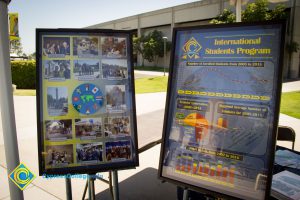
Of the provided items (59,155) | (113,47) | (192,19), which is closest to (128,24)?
(192,19)

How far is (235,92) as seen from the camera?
5.04 ft

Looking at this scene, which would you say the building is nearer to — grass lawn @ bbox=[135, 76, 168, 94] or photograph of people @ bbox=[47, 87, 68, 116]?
grass lawn @ bbox=[135, 76, 168, 94]

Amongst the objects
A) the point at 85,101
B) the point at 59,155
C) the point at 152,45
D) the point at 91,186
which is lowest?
the point at 91,186

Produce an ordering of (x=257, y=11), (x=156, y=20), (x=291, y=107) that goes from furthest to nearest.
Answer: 1. (x=156, y=20)
2. (x=257, y=11)
3. (x=291, y=107)

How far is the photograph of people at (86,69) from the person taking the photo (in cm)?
195

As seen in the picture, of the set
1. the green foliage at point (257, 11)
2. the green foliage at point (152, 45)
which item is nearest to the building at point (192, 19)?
the green foliage at point (152, 45)

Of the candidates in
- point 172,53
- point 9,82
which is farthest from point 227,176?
point 9,82

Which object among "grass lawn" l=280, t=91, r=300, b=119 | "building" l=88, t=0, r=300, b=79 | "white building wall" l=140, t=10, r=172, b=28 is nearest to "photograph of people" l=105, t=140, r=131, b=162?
"grass lawn" l=280, t=91, r=300, b=119

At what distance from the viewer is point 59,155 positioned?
1913mm

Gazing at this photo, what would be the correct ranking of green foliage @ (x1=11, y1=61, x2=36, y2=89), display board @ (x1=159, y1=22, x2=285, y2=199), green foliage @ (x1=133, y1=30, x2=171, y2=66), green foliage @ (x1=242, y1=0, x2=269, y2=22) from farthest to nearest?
1. green foliage @ (x1=133, y1=30, x2=171, y2=66)
2. green foliage @ (x1=242, y1=0, x2=269, y2=22)
3. green foliage @ (x1=11, y1=61, x2=36, y2=89)
4. display board @ (x1=159, y1=22, x2=285, y2=199)

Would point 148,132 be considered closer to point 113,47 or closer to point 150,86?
point 113,47

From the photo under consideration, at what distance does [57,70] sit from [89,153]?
0.70m

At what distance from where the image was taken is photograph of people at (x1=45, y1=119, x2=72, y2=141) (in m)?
1.92

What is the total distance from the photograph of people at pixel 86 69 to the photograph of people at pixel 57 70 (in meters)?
0.06
